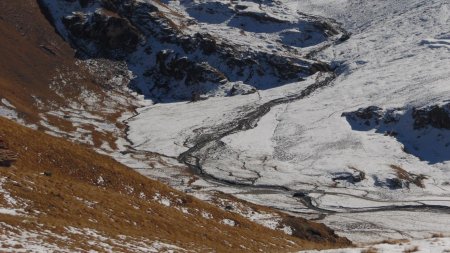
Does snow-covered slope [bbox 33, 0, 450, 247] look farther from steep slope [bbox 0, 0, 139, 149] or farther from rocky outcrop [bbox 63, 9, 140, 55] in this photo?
steep slope [bbox 0, 0, 139, 149]

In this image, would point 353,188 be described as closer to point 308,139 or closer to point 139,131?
point 308,139

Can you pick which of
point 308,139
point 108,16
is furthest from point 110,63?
point 308,139

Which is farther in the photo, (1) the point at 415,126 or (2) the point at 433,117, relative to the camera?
(1) the point at 415,126

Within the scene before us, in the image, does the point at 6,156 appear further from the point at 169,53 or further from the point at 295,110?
the point at 169,53

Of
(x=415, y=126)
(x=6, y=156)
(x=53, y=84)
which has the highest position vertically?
(x=6, y=156)

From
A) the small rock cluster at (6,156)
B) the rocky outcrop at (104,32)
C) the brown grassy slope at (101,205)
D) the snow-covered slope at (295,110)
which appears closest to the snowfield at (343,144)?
the snow-covered slope at (295,110)

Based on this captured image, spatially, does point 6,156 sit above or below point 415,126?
above

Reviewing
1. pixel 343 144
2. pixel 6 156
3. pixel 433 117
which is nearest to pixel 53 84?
pixel 343 144
